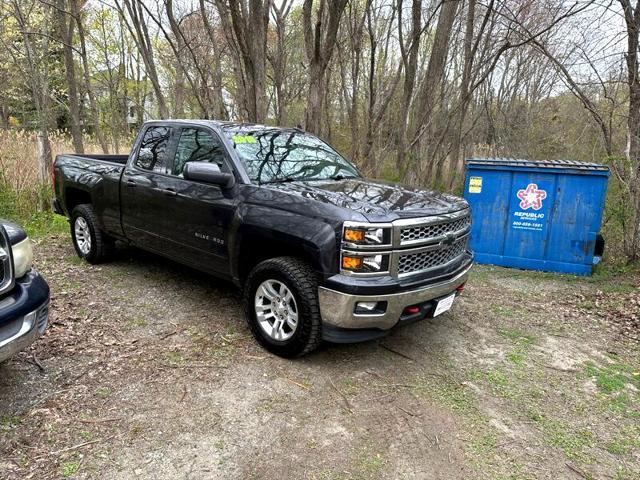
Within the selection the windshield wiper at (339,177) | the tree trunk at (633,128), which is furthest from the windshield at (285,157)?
the tree trunk at (633,128)

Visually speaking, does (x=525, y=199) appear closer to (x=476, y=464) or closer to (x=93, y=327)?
(x=476, y=464)

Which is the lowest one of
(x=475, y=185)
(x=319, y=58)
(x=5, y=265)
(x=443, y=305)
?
(x=443, y=305)

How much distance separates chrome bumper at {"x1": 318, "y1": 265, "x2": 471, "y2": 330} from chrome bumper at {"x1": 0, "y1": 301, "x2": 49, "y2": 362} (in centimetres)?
188

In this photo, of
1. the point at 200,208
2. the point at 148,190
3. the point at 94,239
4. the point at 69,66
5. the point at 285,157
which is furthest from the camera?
the point at 69,66

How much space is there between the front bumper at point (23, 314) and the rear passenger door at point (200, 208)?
1386 millimetres

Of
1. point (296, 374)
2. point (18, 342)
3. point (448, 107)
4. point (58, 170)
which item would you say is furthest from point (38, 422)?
point (448, 107)

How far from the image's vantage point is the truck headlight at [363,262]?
3143 mm

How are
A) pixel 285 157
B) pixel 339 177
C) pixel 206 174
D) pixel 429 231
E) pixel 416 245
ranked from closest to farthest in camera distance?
pixel 416 245, pixel 429 231, pixel 206 174, pixel 285 157, pixel 339 177

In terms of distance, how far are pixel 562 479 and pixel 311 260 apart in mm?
2010

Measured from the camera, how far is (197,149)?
439 cm

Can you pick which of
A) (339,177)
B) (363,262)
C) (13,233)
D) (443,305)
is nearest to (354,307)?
(363,262)

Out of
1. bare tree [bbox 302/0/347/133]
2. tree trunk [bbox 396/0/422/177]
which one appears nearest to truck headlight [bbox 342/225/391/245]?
bare tree [bbox 302/0/347/133]

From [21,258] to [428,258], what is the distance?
2.89 m

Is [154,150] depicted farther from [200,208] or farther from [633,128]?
[633,128]
